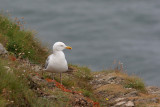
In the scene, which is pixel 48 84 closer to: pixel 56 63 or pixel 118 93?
pixel 56 63

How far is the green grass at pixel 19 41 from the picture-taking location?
1271 cm

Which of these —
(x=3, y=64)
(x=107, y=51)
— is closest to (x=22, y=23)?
(x=3, y=64)

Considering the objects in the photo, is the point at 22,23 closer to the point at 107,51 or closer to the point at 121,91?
the point at 121,91

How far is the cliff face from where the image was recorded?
787cm

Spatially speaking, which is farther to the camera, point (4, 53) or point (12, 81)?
point (4, 53)

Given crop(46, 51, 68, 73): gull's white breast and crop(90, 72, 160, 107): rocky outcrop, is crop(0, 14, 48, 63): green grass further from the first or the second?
crop(90, 72, 160, 107): rocky outcrop

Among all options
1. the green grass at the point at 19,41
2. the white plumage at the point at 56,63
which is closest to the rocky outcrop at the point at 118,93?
the white plumage at the point at 56,63

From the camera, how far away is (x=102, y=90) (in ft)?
40.8

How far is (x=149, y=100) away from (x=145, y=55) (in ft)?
123

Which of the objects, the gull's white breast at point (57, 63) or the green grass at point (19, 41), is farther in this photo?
the green grass at point (19, 41)

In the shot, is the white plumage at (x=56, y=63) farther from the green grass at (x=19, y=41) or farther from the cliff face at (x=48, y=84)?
the green grass at (x=19, y=41)

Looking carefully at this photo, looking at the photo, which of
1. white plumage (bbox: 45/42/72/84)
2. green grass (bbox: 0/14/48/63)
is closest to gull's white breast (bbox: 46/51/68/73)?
white plumage (bbox: 45/42/72/84)

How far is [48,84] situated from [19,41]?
360cm

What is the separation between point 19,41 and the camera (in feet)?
42.9
